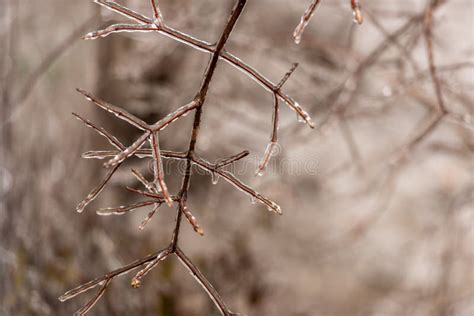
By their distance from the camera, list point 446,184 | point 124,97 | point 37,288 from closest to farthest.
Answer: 1. point 37,288
2. point 124,97
3. point 446,184

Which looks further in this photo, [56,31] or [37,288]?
[56,31]

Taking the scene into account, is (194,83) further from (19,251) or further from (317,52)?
(19,251)

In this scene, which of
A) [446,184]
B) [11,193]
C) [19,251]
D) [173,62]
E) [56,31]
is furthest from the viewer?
[56,31]

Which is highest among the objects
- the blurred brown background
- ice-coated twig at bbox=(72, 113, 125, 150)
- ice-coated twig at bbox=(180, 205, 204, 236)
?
the blurred brown background

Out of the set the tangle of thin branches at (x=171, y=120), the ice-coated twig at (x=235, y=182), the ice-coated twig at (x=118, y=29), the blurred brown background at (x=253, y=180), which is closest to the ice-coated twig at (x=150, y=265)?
the tangle of thin branches at (x=171, y=120)

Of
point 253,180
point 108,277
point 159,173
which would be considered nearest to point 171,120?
point 159,173

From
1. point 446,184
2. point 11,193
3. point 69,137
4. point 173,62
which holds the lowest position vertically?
point 446,184

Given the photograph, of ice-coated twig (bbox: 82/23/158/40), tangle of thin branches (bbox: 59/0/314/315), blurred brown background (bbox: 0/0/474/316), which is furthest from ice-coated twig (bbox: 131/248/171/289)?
blurred brown background (bbox: 0/0/474/316)

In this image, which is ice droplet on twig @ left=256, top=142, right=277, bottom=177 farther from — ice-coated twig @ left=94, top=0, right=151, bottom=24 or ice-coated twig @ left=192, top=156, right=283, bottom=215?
ice-coated twig @ left=94, top=0, right=151, bottom=24

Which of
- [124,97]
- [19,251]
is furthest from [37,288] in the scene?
[124,97]
